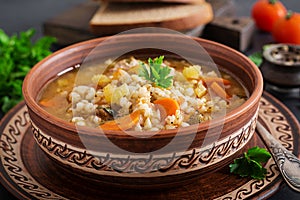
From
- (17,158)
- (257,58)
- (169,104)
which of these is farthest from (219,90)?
(257,58)

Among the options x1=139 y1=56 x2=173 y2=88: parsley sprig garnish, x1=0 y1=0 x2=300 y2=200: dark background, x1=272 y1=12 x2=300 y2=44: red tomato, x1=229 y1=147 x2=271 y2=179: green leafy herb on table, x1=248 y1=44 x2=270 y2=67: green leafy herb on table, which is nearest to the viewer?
x1=229 y1=147 x2=271 y2=179: green leafy herb on table

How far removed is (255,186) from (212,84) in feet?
2.36

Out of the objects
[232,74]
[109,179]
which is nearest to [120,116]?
[109,179]

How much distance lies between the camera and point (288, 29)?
4492 millimetres

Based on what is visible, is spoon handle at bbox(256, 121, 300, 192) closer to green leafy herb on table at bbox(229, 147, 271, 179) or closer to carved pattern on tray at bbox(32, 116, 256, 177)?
green leafy herb on table at bbox(229, 147, 271, 179)

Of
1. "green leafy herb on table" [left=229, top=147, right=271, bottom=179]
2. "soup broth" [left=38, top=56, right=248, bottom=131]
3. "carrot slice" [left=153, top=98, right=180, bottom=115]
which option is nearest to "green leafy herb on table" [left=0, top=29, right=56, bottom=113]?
"soup broth" [left=38, top=56, right=248, bottom=131]

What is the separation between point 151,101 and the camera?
8.18 ft

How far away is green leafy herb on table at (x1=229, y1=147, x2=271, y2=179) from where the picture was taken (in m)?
2.43

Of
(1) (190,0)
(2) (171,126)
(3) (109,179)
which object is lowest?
(1) (190,0)

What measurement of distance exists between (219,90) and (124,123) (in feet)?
2.38

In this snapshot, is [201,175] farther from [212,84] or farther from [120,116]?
[212,84]

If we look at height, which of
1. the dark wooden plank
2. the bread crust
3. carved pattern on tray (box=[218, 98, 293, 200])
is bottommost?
the dark wooden plank

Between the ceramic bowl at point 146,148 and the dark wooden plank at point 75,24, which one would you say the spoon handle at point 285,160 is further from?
the dark wooden plank at point 75,24

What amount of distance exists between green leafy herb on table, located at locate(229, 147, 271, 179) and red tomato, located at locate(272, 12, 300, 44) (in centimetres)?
222
